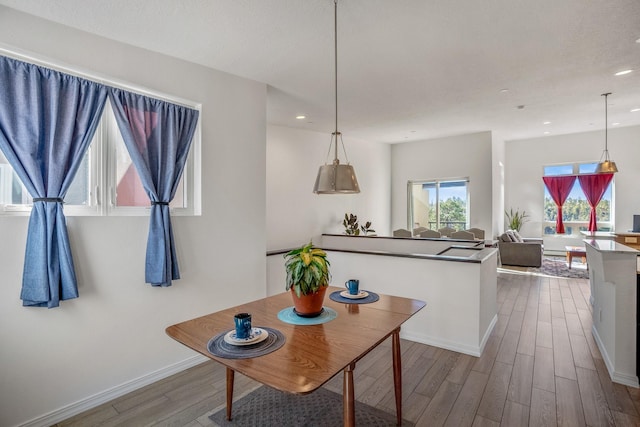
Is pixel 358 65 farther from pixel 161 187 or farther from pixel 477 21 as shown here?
pixel 161 187

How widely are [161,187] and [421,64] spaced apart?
272 cm

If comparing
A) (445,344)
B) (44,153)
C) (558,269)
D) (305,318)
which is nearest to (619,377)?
(445,344)

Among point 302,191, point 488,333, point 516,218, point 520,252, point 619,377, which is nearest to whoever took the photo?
point 619,377

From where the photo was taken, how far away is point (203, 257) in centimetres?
310

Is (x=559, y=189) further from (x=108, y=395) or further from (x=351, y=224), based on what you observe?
(x=108, y=395)

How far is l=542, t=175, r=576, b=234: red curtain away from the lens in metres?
8.13

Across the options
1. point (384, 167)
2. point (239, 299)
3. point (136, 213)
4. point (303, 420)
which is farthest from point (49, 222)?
point (384, 167)

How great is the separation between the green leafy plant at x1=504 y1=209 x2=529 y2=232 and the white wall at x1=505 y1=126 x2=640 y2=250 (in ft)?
0.38

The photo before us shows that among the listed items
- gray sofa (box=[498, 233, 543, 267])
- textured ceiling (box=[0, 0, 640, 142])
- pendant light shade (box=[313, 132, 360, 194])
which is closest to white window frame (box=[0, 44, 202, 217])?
textured ceiling (box=[0, 0, 640, 142])

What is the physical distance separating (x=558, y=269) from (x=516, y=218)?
79.8 inches

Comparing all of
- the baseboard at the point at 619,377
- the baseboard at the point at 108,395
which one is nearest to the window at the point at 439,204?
the baseboard at the point at 619,377

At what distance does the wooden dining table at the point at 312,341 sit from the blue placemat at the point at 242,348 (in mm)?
23

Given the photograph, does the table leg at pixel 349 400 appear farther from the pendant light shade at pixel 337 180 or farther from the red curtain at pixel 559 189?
the red curtain at pixel 559 189

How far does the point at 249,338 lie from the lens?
1477mm
